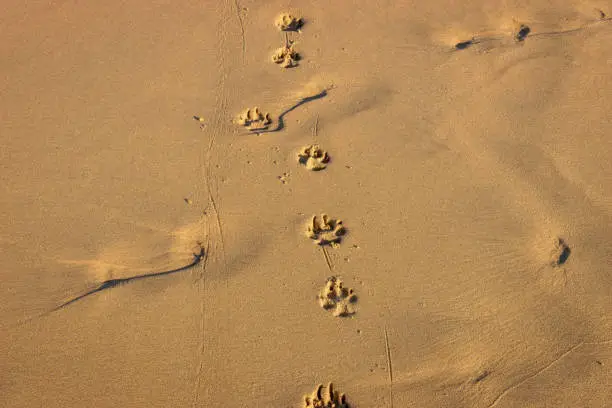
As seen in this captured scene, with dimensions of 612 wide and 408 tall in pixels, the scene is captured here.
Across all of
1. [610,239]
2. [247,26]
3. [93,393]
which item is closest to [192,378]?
[93,393]

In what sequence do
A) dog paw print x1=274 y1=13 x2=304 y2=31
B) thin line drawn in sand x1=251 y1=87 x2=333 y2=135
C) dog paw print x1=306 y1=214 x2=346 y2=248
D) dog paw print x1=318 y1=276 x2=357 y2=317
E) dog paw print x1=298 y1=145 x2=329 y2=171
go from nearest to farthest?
dog paw print x1=318 y1=276 x2=357 y2=317 < dog paw print x1=306 y1=214 x2=346 y2=248 < dog paw print x1=298 y1=145 x2=329 y2=171 < thin line drawn in sand x1=251 y1=87 x2=333 y2=135 < dog paw print x1=274 y1=13 x2=304 y2=31

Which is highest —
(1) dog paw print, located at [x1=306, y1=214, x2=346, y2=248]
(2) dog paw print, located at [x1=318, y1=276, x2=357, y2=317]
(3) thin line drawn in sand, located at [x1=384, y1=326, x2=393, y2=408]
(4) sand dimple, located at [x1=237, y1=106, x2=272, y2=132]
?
(4) sand dimple, located at [x1=237, y1=106, x2=272, y2=132]

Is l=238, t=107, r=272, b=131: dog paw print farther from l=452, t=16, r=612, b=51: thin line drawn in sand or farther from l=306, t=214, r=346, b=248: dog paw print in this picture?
l=452, t=16, r=612, b=51: thin line drawn in sand

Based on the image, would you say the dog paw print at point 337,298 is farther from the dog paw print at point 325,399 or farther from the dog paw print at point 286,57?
the dog paw print at point 286,57

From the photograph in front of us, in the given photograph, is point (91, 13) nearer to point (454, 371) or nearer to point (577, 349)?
point (454, 371)

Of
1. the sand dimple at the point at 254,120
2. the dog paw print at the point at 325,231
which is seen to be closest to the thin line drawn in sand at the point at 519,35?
the sand dimple at the point at 254,120

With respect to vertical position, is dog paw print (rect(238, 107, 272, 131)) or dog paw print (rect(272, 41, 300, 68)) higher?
dog paw print (rect(272, 41, 300, 68))

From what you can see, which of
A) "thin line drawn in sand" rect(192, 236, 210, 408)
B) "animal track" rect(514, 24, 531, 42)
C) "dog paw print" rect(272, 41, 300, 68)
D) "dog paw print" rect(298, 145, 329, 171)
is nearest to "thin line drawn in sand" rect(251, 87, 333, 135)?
"dog paw print" rect(298, 145, 329, 171)
